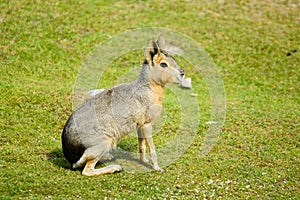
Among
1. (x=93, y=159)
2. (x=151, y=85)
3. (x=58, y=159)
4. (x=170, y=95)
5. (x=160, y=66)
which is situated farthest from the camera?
(x=170, y=95)

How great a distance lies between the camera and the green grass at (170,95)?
283 inches

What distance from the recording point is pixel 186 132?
9.82 metres

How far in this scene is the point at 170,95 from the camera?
12219 millimetres

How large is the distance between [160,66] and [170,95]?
4.96 m

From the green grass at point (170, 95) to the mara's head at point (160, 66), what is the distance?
4.86 feet

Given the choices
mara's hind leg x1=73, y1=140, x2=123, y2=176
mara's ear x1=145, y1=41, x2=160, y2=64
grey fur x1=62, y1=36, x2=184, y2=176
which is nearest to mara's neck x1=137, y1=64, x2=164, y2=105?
grey fur x1=62, y1=36, x2=184, y2=176

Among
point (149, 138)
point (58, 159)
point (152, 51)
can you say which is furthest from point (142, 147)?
point (152, 51)

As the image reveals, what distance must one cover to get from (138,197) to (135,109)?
4.36ft

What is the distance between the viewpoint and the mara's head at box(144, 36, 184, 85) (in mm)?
7242

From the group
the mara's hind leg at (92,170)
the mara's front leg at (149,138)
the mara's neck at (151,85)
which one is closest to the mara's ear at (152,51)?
the mara's neck at (151,85)

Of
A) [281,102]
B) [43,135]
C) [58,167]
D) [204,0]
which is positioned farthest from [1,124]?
[204,0]

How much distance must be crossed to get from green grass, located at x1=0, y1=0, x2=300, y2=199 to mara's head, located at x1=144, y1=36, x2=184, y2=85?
58.3 inches

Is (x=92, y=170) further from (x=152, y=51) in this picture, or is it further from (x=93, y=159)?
(x=152, y=51)

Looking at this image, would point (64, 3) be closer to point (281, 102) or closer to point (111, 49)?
point (111, 49)
